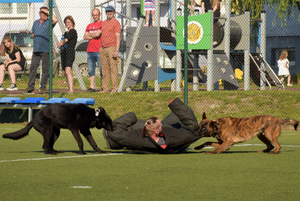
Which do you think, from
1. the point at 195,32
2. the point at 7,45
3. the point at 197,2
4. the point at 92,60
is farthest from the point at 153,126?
the point at 197,2

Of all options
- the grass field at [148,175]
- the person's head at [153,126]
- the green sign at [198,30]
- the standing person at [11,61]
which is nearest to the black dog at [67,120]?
the grass field at [148,175]

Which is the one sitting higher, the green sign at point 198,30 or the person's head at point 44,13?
the person's head at point 44,13

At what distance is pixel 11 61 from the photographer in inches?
543

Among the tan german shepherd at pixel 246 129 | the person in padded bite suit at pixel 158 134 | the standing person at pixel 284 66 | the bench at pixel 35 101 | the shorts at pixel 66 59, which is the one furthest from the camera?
the standing person at pixel 284 66

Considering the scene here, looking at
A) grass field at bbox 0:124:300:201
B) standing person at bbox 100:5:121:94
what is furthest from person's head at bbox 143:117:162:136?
standing person at bbox 100:5:121:94

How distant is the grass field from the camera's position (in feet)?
14.5

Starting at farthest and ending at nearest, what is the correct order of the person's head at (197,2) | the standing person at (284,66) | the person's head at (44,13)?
the standing person at (284,66) < the person's head at (197,2) < the person's head at (44,13)

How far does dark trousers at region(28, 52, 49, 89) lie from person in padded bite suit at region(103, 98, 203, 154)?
6.34m

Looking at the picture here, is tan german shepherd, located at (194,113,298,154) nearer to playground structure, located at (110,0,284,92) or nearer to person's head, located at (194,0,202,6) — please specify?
playground structure, located at (110,0,284,92)

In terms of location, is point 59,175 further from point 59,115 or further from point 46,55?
point 46,55

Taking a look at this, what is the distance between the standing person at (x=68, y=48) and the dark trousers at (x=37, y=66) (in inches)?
19.2

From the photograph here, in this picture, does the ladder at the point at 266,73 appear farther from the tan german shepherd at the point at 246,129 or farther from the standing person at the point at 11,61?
the tan german shepherd at the point at 246,129

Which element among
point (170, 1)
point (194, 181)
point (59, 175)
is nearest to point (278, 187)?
point (194, 181)

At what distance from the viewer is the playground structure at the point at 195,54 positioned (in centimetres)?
1447
